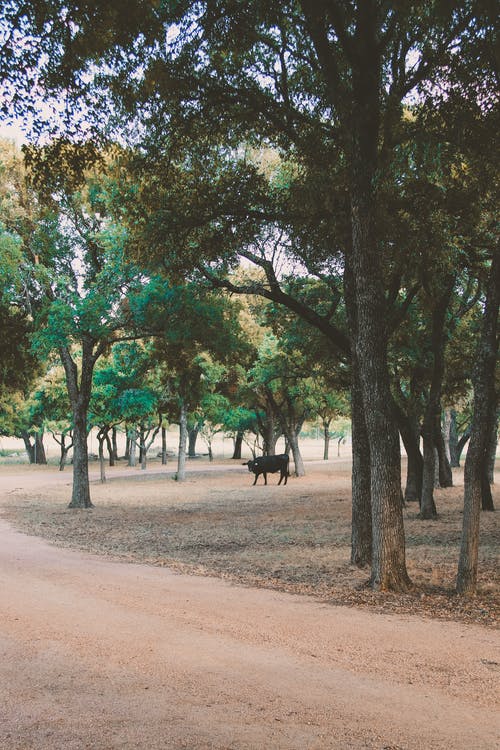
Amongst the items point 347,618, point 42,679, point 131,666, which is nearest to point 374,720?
point 131,666

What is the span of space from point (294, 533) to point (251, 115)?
31.2ft

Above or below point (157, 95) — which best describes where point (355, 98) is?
below

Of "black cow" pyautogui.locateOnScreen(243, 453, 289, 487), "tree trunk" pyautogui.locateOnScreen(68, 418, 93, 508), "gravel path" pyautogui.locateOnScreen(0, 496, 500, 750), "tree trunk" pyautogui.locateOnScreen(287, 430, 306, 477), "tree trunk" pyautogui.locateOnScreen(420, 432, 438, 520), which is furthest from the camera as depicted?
"tree trunk" pyautogui.locateOnScreen(287, 430, 306, 477)

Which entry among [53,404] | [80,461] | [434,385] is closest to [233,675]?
[434,385]

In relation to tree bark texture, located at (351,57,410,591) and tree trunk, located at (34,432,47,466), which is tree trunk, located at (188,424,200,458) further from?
tree bark texture, located at (351,57,410,591)

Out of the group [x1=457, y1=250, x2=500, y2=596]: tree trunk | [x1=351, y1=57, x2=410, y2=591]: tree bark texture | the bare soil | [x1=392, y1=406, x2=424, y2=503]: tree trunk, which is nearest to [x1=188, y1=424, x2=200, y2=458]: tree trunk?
[x1=392, y1=406, x2=424, y2=503]: tree trunk

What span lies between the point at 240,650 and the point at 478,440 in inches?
169

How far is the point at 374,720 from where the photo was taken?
4.27m

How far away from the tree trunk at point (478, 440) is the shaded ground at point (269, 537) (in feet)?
1.33

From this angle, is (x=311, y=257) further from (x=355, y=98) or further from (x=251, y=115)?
(x=355, y=98)

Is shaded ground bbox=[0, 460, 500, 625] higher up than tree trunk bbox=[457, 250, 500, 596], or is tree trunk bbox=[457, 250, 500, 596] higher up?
tree trunk bbox=[457, 250, 500, 596]

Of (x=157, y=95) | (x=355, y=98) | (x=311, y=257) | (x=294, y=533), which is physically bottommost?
(x=294, y=533)

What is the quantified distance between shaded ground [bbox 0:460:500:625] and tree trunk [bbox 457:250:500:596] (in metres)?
0.41

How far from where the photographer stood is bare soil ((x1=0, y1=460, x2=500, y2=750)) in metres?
4.15
